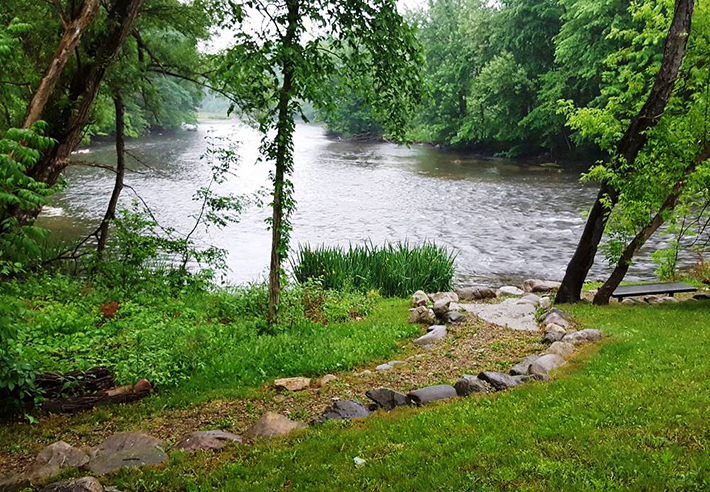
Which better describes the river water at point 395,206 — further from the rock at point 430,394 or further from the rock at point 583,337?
the rock at point 430,394

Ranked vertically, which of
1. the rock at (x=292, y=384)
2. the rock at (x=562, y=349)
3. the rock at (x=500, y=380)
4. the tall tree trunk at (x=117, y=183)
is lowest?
the rock at (x=292, y=384)

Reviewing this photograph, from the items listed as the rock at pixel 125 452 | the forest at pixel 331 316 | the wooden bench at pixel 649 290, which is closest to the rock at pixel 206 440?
the forest at pixel 331 316

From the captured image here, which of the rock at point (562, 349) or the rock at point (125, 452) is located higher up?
the rock at point (562, 349)

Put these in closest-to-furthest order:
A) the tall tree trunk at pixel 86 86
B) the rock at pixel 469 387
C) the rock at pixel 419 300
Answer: the rock at pixel 469 387, the tall tree trunk at pixel 86 86, the rock at pixel 419 300

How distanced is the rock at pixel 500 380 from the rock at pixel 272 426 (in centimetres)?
221

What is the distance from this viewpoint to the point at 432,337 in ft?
28.1

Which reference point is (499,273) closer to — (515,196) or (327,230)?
(327,230)

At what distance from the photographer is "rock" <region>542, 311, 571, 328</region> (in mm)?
8648

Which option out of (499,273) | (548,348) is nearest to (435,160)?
(499,273)

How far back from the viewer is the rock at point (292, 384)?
646 cm

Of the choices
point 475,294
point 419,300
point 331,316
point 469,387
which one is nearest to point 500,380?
point 469,387

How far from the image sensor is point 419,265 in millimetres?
13422

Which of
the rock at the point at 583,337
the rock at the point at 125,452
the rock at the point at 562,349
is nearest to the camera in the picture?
the rock at the point at 125,452

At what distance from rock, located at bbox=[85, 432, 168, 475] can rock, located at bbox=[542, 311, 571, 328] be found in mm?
6333
